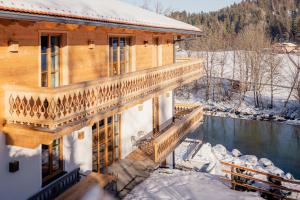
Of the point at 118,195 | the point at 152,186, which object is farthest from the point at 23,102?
the point at 152,186

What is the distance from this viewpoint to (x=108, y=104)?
32.4 ft

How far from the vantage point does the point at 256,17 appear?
110125 mm

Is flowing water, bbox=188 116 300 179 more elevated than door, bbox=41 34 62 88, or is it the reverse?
door, bbox=41 34 62 88

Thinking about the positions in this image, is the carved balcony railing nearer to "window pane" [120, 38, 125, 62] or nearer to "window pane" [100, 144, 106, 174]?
"window pane" [100, 144, 106, 174]

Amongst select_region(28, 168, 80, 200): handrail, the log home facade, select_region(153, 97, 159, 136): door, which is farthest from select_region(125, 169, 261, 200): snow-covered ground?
select_region(153, 97, 159, 136): door

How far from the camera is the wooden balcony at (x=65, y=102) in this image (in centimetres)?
743

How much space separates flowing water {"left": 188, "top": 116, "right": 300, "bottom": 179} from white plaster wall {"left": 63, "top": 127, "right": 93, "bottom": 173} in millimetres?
13881

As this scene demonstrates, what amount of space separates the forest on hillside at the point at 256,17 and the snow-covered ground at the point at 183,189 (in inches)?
2445

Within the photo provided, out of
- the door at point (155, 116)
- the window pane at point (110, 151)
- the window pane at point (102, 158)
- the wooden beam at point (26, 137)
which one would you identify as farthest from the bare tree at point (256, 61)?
the wooden beam at point (26, 137)

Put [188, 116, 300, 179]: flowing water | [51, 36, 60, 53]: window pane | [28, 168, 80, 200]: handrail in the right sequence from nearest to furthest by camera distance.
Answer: [28, 168, 80, 200]: handrail
[51, 36, 60, 53]: window pane
[188, 116, 300, 179]: flowing water

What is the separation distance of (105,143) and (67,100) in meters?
5.31

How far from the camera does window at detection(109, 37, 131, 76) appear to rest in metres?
13.2

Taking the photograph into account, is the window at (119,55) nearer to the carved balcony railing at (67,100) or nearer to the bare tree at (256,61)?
the carved balcony railing at (67,100)

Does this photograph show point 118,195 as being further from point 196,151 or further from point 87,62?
point 196,151
